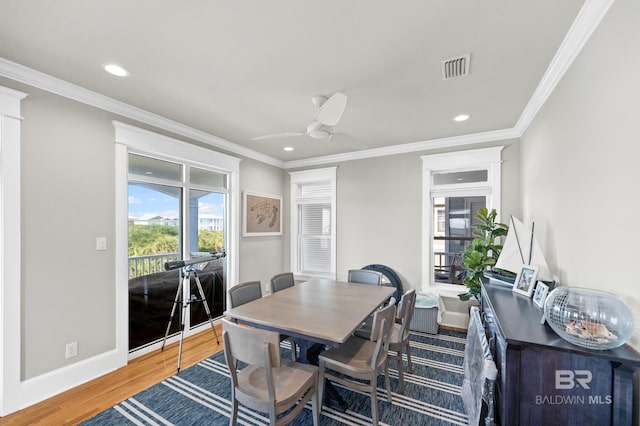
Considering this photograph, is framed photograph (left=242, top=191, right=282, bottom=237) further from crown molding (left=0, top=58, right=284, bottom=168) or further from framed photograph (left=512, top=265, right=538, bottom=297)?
framed photograph (left=512, top=265, right=538, bottom=297)

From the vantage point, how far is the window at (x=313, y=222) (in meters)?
4.69

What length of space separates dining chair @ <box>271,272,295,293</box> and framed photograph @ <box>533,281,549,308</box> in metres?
2.28

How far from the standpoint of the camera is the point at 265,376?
5.43ft

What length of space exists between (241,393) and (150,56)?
7.76ft

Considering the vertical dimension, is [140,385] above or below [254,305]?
below

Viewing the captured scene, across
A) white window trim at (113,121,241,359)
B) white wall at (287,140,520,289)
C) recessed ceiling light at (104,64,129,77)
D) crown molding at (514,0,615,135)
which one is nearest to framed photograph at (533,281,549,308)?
crown molding at (514,0,615,135)

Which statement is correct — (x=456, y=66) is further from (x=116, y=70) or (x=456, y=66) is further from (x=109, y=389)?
(x=109, y=389)

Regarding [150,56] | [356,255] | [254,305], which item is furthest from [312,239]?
[150,56]

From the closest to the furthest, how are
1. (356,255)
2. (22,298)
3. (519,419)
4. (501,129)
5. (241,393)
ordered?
(519,419), (241,393), (22,298), (501,129), (356,255)

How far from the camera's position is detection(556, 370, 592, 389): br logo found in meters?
1.09

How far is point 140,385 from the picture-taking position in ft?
7.86

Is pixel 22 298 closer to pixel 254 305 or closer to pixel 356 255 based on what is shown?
pixel 254 305

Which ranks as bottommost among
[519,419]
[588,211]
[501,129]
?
[519,419]

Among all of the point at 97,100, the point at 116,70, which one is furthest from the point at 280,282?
the point at 97,100
